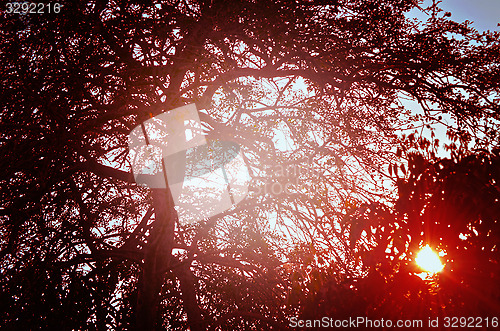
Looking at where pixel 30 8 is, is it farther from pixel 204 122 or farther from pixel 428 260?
pixel 428 260

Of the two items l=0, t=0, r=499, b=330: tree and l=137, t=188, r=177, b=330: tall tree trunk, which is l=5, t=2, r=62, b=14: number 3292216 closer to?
l=0, t=0, r=499, b=330: tree

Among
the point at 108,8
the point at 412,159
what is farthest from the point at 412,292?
the point at 108,8

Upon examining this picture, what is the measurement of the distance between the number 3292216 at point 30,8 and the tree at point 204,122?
0.16 metres

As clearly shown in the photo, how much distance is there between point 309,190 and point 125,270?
247 inches

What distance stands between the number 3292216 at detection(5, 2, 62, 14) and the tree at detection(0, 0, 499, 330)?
0.53 feet

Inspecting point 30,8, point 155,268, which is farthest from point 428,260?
point 30,8

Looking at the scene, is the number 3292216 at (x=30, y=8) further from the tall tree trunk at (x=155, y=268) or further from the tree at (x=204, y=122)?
the tall tree trunk at (x=155, y=268)

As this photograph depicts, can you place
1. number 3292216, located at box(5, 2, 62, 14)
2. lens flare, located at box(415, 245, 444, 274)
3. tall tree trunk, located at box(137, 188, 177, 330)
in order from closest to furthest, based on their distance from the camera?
1. lens flare, located at box(415, 245, 444, 274)
2. number 3292216, located at box(5, 2, 62, 14)
3. tall tree trunk, located at box(137, 188, 177, 330)

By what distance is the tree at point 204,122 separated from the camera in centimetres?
536

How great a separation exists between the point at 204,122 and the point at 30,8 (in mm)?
5060

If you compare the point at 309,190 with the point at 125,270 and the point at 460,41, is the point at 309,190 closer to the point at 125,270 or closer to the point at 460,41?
the point at 460,41

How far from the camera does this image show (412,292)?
3.67 metres

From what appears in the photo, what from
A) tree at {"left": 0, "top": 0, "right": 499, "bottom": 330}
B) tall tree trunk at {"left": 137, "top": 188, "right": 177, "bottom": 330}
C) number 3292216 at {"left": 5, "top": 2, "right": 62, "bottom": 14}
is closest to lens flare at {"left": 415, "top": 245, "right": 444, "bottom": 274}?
tree at {"left": 0, "top": 0, "right": 499, "bottom": 330}

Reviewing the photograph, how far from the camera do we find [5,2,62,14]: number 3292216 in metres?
5.53
